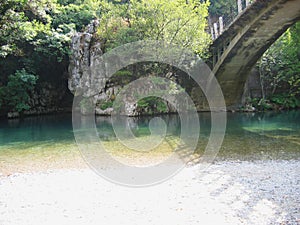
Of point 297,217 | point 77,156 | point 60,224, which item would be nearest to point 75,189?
point 60,224

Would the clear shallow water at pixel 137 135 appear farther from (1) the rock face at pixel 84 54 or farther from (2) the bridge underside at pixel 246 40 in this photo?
(1) the rock face at pixel 84 54

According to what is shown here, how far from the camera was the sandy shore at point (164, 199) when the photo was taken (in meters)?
3.74

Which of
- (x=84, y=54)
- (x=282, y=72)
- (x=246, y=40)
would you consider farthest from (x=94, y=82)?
(x=282, y=72)

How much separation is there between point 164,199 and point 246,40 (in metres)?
13.0

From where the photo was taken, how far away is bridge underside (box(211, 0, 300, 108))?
12.3m

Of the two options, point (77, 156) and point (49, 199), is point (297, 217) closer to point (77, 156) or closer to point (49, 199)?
point (49, 199)

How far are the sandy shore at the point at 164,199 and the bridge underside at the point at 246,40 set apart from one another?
8507 mm

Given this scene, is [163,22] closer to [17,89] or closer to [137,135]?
[137,135]

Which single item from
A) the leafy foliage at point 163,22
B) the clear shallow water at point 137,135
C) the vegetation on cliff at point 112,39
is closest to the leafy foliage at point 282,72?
the vegetation on cliff at point 112,39

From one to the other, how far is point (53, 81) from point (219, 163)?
2056 centimetres

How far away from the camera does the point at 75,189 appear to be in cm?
505

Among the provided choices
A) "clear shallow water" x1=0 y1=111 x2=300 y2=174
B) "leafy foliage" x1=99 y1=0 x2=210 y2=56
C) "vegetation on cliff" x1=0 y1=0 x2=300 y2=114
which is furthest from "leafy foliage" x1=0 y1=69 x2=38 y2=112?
"clear shallow water" x1=0 y1=111 x2=300 y2=174

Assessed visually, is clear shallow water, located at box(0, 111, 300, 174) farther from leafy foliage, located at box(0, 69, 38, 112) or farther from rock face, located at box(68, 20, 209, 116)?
leafy foliage, located at box(0, 69, 38, 112)

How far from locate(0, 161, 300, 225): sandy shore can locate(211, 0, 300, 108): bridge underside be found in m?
8.51
